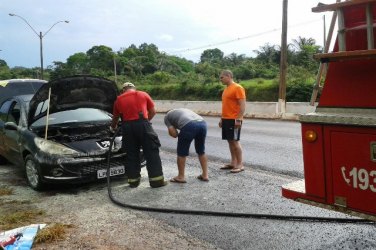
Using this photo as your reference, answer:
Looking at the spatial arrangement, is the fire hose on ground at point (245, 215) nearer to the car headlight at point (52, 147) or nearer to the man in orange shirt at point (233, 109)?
A: the car headlight at point (52, 147)

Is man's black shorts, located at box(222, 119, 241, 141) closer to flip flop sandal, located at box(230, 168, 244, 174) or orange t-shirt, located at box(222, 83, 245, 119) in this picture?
orange t-shirt, located at box(222, 83, 245, 119)

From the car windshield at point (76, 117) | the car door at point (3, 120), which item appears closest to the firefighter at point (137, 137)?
the car windshield at point (76, 117)

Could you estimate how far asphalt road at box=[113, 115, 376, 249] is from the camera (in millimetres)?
4023

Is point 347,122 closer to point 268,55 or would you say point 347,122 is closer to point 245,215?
point 245,215

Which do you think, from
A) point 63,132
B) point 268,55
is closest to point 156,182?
point 63,132

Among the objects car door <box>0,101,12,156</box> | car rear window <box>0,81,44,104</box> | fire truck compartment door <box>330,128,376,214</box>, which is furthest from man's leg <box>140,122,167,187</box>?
car rear window <box>0,81,44,104</box>

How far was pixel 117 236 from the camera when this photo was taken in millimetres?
4348

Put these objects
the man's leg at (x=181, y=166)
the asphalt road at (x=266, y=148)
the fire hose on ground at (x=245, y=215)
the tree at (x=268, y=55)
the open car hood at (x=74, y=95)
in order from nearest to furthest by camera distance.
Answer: the fire hose on ground at (x=245, y=215)
the man's leg at (x=181, y=166)
the open car hood at (x=74, y=95)
the asphalt road at (x=266, y=148)
the tree at (x=268, y=55)

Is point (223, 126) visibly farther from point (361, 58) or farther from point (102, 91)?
point (361, 58)

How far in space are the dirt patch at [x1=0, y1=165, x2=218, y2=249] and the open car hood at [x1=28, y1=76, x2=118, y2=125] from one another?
1.39 meters

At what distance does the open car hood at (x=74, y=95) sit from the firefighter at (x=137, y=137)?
1.24 metres

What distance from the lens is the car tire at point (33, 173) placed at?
245 inches

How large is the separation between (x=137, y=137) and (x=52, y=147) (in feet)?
4.35

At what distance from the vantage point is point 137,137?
622 cm
